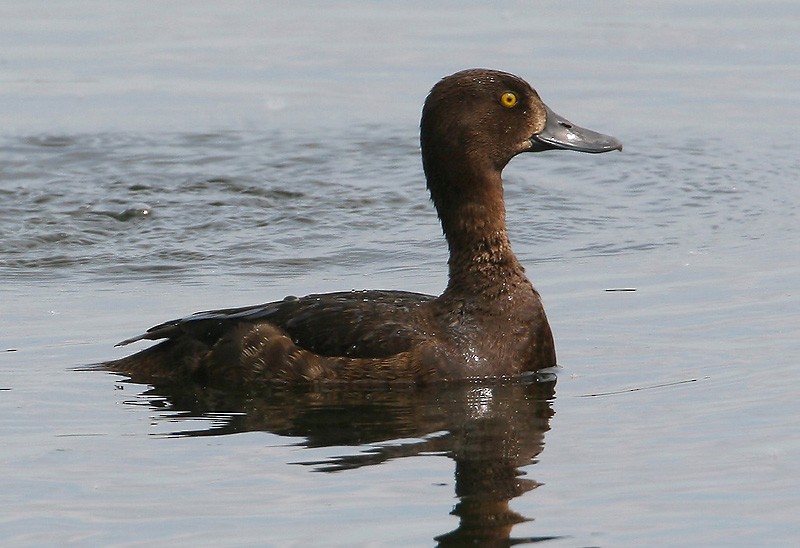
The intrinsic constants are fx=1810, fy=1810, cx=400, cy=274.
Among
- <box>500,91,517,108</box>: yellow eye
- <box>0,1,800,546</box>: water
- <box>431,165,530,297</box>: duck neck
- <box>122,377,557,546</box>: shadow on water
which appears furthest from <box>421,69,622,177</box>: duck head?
<box>122,377,557,546</box>: shadow on water

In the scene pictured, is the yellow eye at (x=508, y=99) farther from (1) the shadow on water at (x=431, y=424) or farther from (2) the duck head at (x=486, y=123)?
(1) the shadow on water at (x=431, y=424)

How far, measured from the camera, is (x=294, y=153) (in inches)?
595

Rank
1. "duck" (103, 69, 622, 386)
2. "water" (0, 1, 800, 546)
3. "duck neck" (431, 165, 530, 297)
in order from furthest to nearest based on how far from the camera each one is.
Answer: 1. "duck neck" (431, 165, 530, 297)
2. "duck" (103, 69, 622, 386)
3. "water" (0, 1, 800, 546)

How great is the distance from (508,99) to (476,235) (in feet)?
2.61

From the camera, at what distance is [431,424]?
834cm

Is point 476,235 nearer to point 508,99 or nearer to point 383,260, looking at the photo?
point 508,99

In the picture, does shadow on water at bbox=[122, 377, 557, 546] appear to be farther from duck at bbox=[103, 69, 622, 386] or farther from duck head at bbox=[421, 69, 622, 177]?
duck head at bbox=[421, 69, 622, 177]

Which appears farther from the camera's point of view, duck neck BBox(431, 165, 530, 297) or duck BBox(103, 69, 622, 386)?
duck neck BBox(431, 165, 530, 297)

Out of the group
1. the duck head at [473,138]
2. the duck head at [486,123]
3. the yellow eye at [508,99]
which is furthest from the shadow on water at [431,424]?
the yellow eye at [508,99]

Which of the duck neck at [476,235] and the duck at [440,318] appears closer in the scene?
the duck at [440,318]

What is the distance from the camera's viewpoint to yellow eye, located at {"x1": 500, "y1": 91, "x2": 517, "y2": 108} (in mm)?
9789

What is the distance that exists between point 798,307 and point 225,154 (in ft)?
20.9

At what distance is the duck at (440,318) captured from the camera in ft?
30.1

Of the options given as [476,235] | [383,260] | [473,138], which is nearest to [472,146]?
[473,138]
